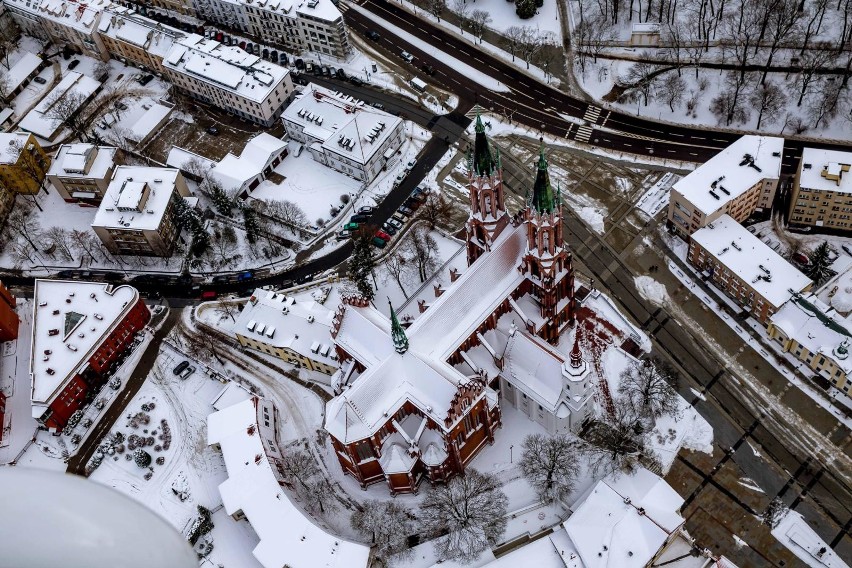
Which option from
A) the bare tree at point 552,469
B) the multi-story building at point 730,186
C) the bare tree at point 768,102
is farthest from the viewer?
the bare tree at point 768,102

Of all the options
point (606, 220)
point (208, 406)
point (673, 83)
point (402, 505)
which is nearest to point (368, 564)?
point (402, 505)

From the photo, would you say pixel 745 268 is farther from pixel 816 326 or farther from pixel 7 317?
pixel 7 317

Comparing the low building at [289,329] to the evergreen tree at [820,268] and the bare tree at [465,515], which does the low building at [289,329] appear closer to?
the bare tree at [465,515]

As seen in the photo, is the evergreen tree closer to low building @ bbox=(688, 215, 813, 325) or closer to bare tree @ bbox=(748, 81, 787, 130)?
low building @ bbox=(688, 215, 813, 325)

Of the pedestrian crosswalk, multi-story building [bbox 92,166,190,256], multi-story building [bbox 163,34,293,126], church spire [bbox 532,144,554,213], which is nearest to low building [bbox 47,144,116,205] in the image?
multi-story building [bbox 92,166,190,256]

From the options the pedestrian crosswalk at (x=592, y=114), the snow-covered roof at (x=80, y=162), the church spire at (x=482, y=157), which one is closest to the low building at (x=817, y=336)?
the church spire at (x=482, y=157)
